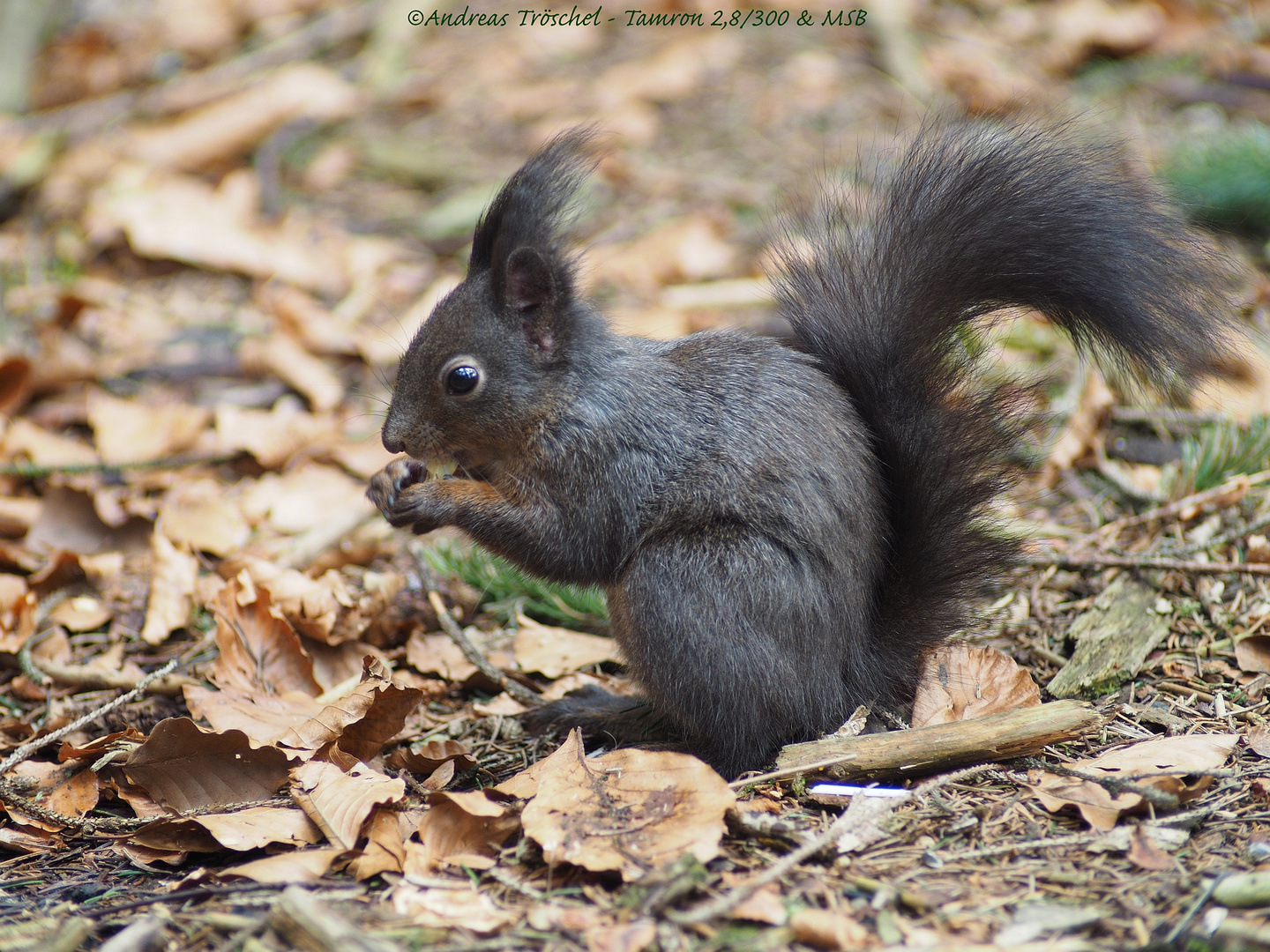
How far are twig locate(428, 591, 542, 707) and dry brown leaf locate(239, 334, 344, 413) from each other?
1607 millimetres

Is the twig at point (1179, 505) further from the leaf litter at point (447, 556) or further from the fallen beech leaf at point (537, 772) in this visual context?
the fallen beech leaf at point (537, 772)

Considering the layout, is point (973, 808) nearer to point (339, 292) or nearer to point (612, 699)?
point (612, 699)

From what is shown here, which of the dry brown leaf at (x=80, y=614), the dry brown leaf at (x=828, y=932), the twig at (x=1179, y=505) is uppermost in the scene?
the dry brown leaf at (x=80, y=614)

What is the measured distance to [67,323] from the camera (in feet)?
15.0

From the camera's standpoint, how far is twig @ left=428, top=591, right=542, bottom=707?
109 inches

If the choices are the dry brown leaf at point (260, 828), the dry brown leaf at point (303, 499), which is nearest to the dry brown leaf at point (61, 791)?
the dry brown leaf at point (260, 828)

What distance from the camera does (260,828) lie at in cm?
207

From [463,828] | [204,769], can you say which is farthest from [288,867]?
A: [204,769]

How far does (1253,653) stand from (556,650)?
173cm

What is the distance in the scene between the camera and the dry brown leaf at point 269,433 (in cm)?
382

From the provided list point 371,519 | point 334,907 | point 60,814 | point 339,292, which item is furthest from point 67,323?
point 334,907

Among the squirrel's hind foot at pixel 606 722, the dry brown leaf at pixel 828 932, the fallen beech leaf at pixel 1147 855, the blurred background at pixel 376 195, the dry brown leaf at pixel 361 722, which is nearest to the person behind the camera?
the dry brown leaf at pixel 828 932

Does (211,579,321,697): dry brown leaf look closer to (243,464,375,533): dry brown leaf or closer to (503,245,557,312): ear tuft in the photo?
(243,464,375,533): dry brown leaf

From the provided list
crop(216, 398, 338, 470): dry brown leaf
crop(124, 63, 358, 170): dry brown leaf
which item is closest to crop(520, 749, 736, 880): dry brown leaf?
crop(216, 398, 338, 470): dry brown leaf
